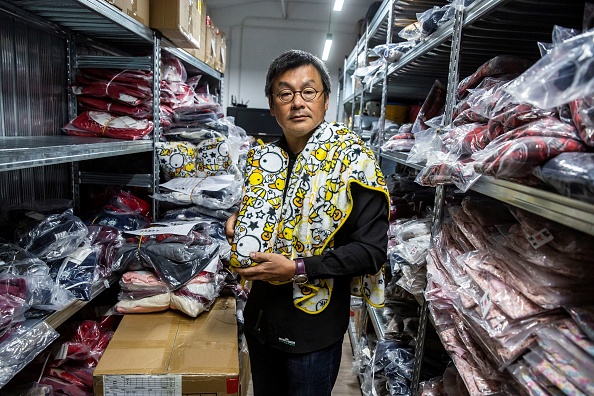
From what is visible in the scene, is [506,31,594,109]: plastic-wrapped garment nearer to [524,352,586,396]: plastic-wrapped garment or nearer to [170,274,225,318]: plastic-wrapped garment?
[524,352,586,396]: plastic-wrapped garment

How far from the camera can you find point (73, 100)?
2.20 m

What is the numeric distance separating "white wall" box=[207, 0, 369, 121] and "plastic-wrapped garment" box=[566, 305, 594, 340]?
6.59 meters

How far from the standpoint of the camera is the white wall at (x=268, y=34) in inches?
271

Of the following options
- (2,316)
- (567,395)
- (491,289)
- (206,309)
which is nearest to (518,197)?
(491,289)

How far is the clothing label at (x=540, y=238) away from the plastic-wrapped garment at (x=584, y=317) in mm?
141

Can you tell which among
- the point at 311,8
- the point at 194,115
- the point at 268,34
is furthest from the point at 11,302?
the point at 311,8

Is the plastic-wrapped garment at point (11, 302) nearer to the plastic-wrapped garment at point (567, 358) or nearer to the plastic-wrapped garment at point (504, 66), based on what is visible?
the plastic-wrapped garment at point (567, 358)

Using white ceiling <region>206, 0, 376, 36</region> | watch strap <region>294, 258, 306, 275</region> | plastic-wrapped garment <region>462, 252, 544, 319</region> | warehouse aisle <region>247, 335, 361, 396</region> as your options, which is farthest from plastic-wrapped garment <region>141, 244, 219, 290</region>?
white ceiling <region>206, 0, 376, 36</region>

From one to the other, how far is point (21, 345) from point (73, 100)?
4.83ft

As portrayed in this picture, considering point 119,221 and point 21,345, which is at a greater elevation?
point 119,221

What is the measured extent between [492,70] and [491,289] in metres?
0.72

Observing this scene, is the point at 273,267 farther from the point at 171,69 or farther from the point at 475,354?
the point at 171,69

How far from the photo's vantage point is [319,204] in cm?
124

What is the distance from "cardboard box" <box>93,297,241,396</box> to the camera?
143cm
